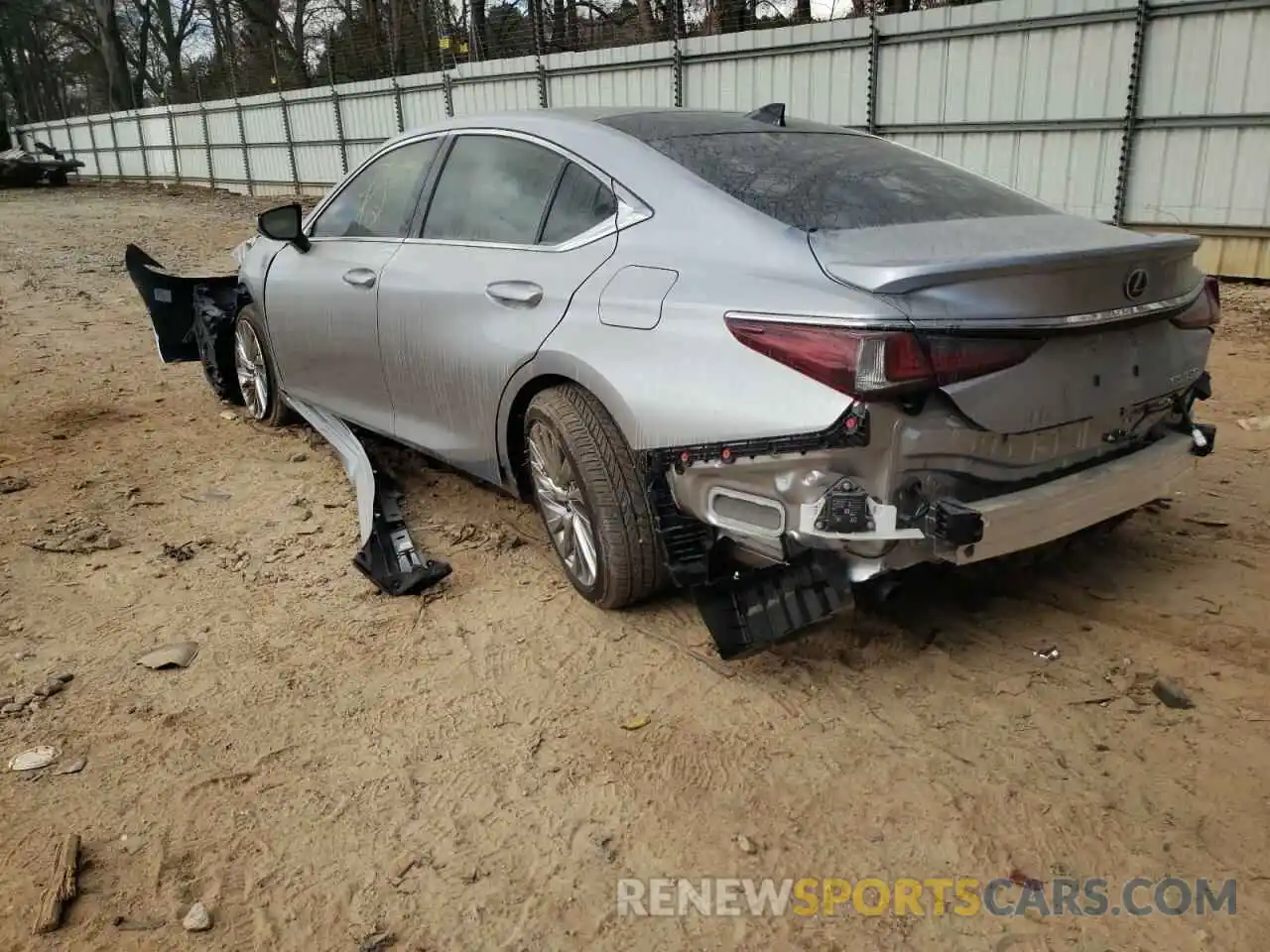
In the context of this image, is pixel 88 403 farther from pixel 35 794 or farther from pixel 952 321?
pixel 952 321

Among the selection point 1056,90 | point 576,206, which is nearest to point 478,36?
point 1056,90

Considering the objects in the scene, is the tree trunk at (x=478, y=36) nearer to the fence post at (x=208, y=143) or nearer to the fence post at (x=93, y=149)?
the fence post at (x=208, y=143)

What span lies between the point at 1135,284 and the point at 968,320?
608 millimetres

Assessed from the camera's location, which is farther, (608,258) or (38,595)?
(38,595)

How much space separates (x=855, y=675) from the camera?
9.60ft

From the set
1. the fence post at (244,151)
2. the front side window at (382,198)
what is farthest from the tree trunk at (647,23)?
the fence post at (244,151)

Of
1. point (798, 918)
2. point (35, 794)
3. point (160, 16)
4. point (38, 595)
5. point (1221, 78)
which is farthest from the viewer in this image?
point (160, 16)

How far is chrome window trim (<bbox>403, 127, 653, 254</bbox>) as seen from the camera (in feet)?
10.1

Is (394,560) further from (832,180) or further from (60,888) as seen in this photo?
(832,180)

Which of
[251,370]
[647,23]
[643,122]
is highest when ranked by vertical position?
[647,23]

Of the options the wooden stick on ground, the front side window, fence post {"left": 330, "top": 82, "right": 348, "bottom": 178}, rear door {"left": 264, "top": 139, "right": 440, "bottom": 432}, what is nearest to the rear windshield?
the front side window

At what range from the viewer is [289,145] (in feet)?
74.6

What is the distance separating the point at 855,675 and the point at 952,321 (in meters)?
1.08

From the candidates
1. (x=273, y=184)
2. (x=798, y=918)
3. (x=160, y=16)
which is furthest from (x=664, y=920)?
(x=160, y=16)
